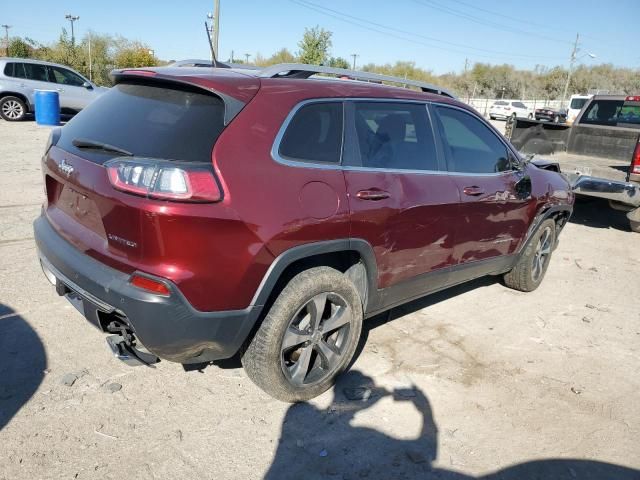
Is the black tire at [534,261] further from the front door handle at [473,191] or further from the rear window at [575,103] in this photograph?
→ the rear window at [575,103]

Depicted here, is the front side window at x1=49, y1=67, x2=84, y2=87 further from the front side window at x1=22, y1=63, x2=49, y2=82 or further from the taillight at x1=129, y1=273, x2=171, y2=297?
the taillight at x1=129, y1=273, x2=171, y2=297

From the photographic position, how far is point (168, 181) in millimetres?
2330

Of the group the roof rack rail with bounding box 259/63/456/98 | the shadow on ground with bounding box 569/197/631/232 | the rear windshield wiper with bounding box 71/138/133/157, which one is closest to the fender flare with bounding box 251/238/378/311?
the rear windshield wiper with bounding box 71/138/133/157

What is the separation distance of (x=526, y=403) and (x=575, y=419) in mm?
286

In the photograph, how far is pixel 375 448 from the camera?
276 centimetres

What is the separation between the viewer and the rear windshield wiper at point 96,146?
2.59 m

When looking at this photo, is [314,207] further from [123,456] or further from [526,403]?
[526,403]

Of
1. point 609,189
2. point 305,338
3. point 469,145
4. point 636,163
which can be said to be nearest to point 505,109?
point 636,163

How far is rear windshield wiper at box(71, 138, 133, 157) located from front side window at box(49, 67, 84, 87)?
49.4ft

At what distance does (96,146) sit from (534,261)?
419cm

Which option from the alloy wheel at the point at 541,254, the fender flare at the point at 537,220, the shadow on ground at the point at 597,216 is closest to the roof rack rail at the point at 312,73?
the fender flare at the point at 537,220

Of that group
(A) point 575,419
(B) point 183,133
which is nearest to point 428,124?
(B) point 183,133

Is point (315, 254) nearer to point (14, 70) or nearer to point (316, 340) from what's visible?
point (316, 340)

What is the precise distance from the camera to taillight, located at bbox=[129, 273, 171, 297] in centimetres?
236
